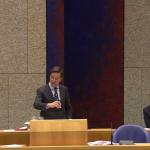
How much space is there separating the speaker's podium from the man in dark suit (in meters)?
1.90

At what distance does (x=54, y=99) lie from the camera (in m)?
10.6

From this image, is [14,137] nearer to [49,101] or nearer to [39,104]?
[39,104]

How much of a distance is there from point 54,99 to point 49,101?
95 millimetres

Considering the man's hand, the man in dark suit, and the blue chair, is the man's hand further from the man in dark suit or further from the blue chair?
the blue chair

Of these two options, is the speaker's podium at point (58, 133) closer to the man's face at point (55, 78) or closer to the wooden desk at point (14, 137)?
the wooden desk at point (14, 137)

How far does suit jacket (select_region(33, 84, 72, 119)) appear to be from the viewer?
1045 centimetres

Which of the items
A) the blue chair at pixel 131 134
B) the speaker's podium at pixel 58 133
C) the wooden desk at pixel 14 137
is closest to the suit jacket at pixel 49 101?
the wooden desk at pixel 14 137

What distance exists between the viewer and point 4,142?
9.98 metres

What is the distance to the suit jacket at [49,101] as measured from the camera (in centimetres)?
1045

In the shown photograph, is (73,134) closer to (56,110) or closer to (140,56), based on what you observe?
(56,110)

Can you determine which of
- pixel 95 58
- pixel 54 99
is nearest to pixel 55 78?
pixel 54 99

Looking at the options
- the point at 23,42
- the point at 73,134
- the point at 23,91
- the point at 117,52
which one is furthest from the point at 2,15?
the point at 73,134

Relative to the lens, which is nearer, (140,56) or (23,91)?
(23,91)

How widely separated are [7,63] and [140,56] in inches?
126
